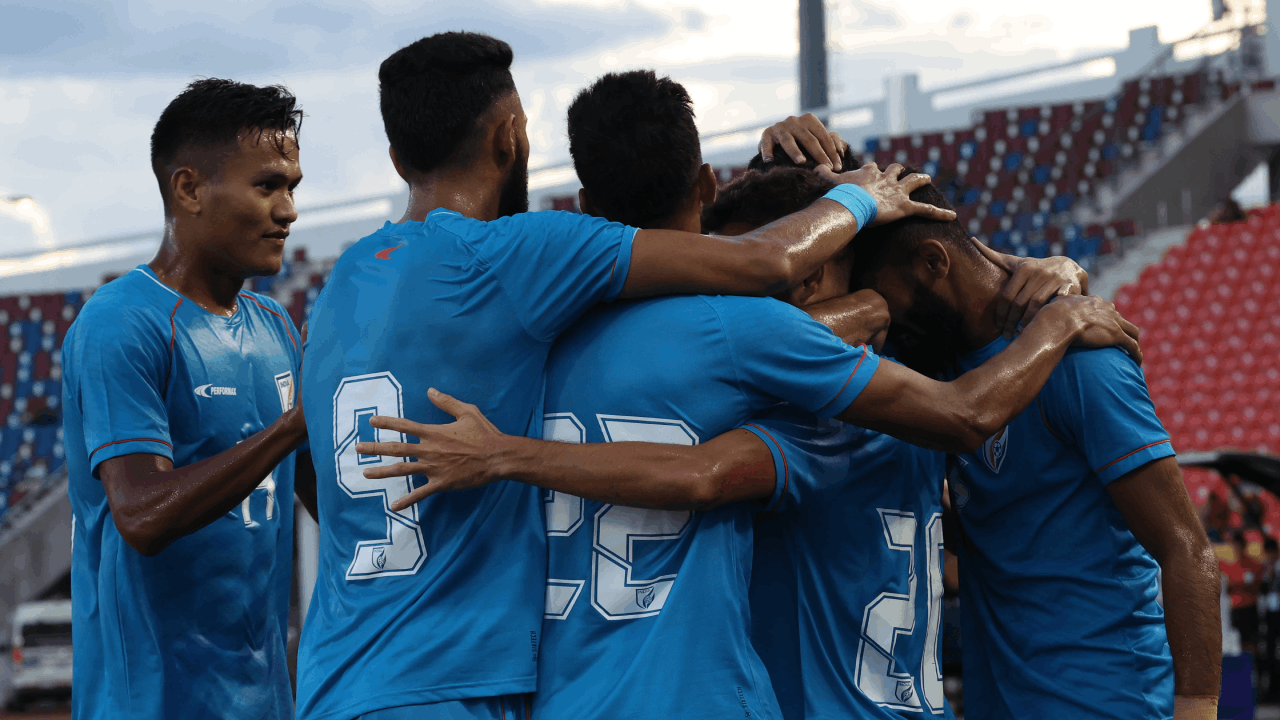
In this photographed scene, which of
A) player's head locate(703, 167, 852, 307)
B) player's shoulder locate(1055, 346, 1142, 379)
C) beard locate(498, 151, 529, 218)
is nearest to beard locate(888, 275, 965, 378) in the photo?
player's head locate(703, 167, 852, 307)

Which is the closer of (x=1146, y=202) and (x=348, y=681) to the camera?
(x=348, y=681)

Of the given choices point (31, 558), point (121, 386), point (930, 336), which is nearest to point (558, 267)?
point (930, 336)

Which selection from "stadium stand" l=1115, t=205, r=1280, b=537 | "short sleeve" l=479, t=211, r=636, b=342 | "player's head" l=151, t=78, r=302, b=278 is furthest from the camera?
"stadium stand" l=1115, t=205, r=1280, b=537

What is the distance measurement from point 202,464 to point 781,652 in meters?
1.31

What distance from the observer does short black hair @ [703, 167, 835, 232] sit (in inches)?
94.7

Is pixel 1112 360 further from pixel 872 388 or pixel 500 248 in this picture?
pixel 500 248

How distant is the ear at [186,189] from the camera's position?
111 inches

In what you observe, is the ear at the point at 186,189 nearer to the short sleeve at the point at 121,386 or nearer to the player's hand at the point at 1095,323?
the short sleeve at the point at 121,386

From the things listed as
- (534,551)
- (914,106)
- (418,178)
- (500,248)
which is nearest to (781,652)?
(534,551)

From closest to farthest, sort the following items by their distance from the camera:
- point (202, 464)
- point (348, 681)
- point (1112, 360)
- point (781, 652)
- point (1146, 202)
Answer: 1. point (348, 681)
2. point (781, 652)
3. point (1112, 360)
4. point (202, 464)
5. point (1146, 202)

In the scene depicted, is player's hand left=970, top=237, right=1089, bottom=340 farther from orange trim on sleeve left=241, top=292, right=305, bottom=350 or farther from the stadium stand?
the stadium stand

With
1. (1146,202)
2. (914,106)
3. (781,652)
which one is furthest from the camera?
(914,106)

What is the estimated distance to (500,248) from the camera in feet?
6.65

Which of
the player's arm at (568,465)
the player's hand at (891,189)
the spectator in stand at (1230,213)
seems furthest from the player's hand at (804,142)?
the spectator in stand at (1230,213)
